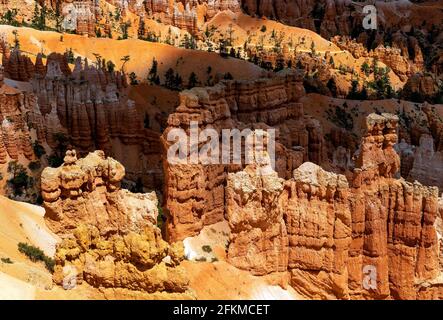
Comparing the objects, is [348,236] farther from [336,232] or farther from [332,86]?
[332,86]

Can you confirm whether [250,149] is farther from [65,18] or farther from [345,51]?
[345,51]

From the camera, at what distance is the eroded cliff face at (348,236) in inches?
856

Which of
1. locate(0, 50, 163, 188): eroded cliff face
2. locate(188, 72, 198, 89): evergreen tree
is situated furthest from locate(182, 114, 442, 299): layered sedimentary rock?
locate(188, 72, 198, 89): evergreen tree

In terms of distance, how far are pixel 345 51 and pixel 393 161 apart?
75.0 m

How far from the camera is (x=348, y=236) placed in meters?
22.2

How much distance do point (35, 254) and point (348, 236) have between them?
1165 cm

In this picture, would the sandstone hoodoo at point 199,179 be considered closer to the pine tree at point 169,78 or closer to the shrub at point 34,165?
the shrub at point 34,165

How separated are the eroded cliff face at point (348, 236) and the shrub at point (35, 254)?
6.84m

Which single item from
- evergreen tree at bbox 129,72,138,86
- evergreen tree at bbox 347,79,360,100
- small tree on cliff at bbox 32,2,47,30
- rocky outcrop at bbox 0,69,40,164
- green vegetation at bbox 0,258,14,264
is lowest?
evergreen tree at bbox 347,79,360,100

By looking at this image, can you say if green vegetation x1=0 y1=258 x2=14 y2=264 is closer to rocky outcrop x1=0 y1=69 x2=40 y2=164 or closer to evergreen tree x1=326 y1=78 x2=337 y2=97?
rocky outcrop x1=0 y1=69 x2=40 y2=164

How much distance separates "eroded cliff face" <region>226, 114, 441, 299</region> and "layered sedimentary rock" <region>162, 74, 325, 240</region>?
5663 millimetres

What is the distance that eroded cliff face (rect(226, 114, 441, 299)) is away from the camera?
71.3 feet

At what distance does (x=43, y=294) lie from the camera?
51.3 feet

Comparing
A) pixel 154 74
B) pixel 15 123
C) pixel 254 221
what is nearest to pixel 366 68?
pixel 154 74
